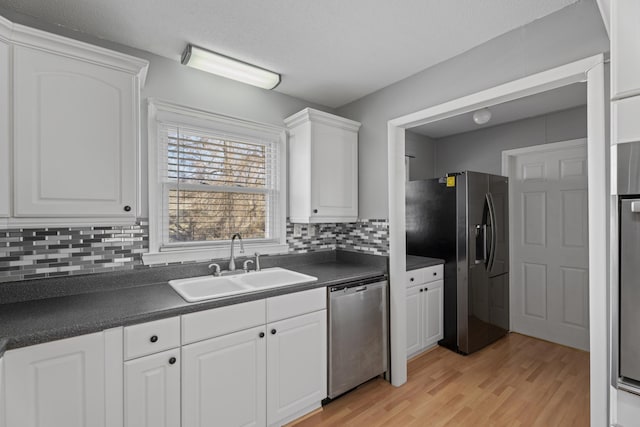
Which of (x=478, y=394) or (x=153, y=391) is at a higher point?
(x=153, y=391)

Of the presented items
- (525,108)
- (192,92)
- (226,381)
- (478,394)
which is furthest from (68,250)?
(525,108)

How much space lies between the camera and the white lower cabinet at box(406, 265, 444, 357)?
284 cm

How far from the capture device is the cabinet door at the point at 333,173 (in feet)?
8.41

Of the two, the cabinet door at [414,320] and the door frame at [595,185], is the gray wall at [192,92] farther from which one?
the cabinet door at [414,320]

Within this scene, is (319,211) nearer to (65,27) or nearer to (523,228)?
(65,27)

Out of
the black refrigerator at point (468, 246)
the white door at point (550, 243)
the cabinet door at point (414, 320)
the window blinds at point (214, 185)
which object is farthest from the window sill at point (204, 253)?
the white door at point (550, 243)

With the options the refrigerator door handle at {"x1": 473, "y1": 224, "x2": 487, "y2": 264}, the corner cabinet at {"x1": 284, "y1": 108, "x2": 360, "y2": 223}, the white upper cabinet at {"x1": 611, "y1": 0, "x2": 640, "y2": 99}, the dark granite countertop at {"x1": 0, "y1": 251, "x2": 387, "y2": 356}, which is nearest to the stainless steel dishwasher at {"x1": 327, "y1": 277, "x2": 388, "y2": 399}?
the dark granite countertop at {"x1": 0, "y1": 251, "x2": 387, "y2": 356}

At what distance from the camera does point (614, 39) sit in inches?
41.5

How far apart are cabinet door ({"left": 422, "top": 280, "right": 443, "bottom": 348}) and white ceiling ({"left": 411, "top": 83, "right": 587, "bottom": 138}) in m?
1.89

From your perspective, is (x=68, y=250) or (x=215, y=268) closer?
(x=68, y=250)

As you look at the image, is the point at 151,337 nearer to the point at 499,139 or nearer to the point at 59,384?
the point at 59,384

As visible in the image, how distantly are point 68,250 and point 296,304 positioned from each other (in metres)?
1.38

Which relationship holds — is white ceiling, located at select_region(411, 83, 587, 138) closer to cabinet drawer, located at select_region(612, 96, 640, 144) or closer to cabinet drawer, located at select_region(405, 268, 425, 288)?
cabinet drawer, located at select_region(405, 268, 425, 288)

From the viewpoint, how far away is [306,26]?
1779 millimetres
